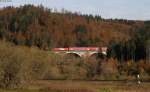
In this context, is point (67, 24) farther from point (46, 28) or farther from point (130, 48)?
point (130, 48)

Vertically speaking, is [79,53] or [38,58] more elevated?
[38,58]

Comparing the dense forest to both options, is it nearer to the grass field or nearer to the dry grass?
the dry grass

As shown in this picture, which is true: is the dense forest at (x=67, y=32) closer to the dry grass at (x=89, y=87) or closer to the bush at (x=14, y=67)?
the dry grass at (x=89, y=87)

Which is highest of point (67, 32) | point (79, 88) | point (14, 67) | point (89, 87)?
point (14, 67)

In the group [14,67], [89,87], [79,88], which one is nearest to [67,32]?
[14,67]

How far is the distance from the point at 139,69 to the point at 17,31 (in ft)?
135

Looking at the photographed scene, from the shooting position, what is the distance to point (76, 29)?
4491 inches

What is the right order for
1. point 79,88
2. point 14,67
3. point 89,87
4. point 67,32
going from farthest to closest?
1. point 67,32
2. point 14,67
3. point 89,87
4. point 79,88

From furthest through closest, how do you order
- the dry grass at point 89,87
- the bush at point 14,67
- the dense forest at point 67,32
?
the dense forest at point 67,32 → the bush at point 14,67 → the dry grass at point 89,87

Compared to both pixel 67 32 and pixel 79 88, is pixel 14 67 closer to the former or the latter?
pixel 79 88

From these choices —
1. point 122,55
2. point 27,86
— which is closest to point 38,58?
point 27,86

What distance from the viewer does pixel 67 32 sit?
366ft

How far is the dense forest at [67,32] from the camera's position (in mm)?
78625

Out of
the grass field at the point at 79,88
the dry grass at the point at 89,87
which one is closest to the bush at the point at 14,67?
the grass field at the point at 79,88
